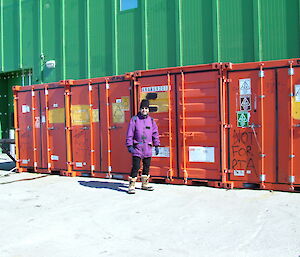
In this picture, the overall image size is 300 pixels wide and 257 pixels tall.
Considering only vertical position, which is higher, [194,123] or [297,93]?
[297,93]

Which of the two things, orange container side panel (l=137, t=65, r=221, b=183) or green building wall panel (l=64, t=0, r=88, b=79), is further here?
green building wall panel (l=64, t=0, r=88, b=79)

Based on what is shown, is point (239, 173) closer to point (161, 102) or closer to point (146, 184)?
point (146, 184)

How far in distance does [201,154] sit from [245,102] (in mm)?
1500

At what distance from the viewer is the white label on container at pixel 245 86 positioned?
24.4 ft

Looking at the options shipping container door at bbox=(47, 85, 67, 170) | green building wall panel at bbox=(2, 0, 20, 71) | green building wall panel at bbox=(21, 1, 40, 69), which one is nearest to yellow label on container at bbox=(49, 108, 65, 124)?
shipping container door at bbox=(47, 85, 67, 170)

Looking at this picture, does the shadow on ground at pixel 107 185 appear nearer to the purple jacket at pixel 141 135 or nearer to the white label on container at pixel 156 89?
the purple jacket at pixel 141 135

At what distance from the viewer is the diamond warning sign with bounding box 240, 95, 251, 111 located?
7.45m

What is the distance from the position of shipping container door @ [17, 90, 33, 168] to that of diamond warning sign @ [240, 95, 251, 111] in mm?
6454

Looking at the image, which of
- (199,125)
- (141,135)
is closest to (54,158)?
(141,135)

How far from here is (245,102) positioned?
295 inches

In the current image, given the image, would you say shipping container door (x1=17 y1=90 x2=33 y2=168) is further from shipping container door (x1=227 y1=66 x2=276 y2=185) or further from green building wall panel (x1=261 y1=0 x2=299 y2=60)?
green building wall panel (x1=261 y1=0 x2=299 y2=60)

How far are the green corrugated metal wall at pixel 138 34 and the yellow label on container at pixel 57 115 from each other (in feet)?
13.4

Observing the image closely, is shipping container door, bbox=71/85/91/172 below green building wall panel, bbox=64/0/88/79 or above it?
below

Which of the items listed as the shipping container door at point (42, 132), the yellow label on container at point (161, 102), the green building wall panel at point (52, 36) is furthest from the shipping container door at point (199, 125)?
the green building wall panel at point (52, 36)
